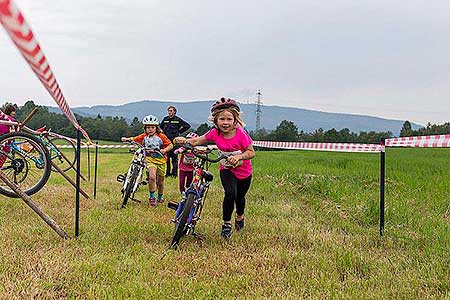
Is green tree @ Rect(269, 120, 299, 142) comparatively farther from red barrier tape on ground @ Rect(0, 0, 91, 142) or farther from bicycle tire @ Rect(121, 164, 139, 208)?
red barrier tape on ground @ Rect(0, 0, 91, 142)

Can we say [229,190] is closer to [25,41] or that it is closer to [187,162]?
[187,162]

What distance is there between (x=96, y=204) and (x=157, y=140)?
1475mm

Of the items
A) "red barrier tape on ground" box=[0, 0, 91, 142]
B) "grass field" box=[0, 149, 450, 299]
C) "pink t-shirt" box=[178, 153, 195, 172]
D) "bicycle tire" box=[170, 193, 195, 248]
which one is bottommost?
"grass field" box=[0, 149, 450, 299]

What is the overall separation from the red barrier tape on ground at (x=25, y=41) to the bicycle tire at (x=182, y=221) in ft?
6.35

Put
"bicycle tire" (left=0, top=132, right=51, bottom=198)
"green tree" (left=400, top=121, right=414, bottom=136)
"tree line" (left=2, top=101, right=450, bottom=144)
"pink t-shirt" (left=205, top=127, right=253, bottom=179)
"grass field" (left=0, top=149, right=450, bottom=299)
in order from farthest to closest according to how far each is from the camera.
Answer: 1. "green tree" (left=400, top=121, right=414, bottom=136)
2. "tree line" (left=2, top=101, right=450, bottom=144)
3. "bicycle tire" (left=0, top=132, right=51, bottom=198)
4. "pink t-shirt" (left=205, top=127, right=253, bottom=179)
5. "grass field" (left=0, top=149, right=450, bottom=299)

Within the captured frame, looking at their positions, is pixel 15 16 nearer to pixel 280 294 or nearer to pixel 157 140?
pixel 280 294

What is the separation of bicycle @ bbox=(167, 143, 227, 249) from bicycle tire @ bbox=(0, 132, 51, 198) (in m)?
2.18

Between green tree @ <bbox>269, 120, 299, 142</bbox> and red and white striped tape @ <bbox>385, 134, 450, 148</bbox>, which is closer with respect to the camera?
red and white striped tape @ <bbox>385, 134, 450, 148</bbox>

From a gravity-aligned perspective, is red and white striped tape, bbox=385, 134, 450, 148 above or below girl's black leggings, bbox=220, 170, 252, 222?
above

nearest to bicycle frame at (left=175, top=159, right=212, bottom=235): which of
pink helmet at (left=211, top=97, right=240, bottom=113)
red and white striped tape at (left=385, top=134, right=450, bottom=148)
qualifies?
pink helmet at (left=211, top=97, right=240, bottom=113)

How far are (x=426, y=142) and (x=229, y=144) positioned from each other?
2.14 m

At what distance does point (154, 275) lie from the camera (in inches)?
145

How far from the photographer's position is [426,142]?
4.70 meters

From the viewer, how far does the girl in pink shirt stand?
5207 mm
